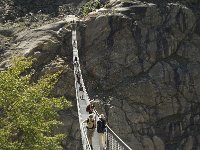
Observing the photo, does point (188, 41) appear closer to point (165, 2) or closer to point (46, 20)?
point (165, 2)

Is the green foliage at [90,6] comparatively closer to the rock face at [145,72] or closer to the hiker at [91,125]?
the rock face at [145,72]

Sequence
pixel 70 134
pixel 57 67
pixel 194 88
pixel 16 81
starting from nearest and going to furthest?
1. pixel 16 81
2. pixel 70 134
3. pixel 57 67
4. pixel 194 88

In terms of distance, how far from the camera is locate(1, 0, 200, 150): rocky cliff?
25.0 m

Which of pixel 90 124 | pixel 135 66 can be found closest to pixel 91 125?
pixel 90 124

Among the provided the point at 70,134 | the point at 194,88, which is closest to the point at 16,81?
the point at 70,134

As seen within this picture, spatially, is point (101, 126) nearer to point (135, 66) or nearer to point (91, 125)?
point (91, 125)

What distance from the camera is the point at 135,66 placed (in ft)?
86.3

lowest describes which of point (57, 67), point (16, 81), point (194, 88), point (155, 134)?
point (155, 134)

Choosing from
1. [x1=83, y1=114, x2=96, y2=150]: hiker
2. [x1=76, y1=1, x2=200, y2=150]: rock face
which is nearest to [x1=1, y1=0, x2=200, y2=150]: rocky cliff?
[x1=76, y1=1, x2=200, y2=150]: rock face

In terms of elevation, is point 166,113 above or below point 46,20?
below

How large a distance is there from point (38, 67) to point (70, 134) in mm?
4460

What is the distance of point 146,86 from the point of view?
25734 mm

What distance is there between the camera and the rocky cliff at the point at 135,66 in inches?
982

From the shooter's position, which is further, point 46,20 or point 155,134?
point 46,20
